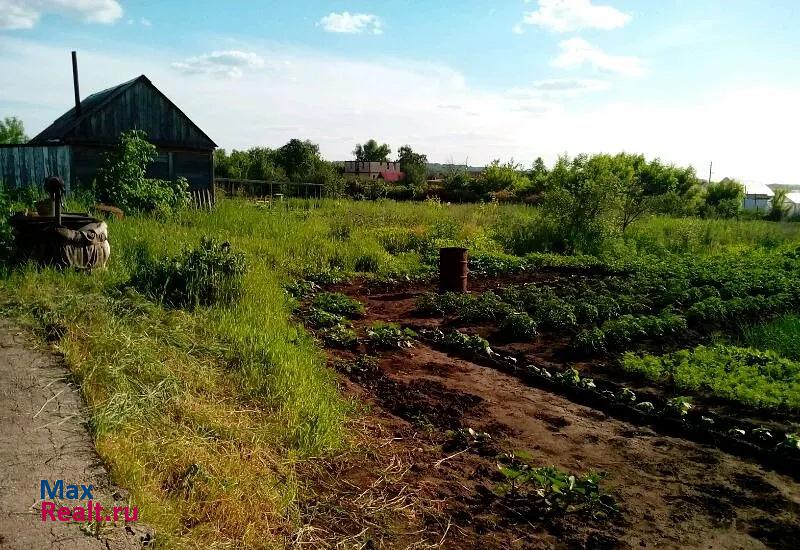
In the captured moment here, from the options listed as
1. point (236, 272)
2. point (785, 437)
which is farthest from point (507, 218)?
point (785, 437)

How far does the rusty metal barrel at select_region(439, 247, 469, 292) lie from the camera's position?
9992mm

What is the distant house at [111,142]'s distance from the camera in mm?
16484

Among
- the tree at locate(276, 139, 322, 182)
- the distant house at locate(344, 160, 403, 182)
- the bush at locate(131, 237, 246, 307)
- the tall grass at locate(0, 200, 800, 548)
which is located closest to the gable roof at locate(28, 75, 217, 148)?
the tall grass at locate(0, 200, 800, 548)

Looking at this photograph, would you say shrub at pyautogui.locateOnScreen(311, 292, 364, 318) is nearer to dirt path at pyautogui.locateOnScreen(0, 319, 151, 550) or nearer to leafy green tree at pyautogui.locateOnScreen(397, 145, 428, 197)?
dirt path at pyautogui.locateOnScreen(0, 319, 151, 550)

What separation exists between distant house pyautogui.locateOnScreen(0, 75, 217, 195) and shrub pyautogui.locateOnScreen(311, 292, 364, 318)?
11621mm

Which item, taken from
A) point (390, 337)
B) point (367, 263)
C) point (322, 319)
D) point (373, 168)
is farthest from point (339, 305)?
point (373, 168)

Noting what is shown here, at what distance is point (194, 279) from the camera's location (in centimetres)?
661

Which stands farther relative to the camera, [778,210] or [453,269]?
→ [778,210]

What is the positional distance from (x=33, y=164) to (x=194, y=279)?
43.2 ft

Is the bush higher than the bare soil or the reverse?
higher

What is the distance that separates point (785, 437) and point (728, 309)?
4277 millimetres

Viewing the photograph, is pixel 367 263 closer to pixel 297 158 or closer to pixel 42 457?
pixel 42 457

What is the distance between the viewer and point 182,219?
39.1 feet

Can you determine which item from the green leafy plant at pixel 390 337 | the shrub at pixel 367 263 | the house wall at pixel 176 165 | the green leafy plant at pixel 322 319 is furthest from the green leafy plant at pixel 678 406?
the house wall at pixel 176 165
